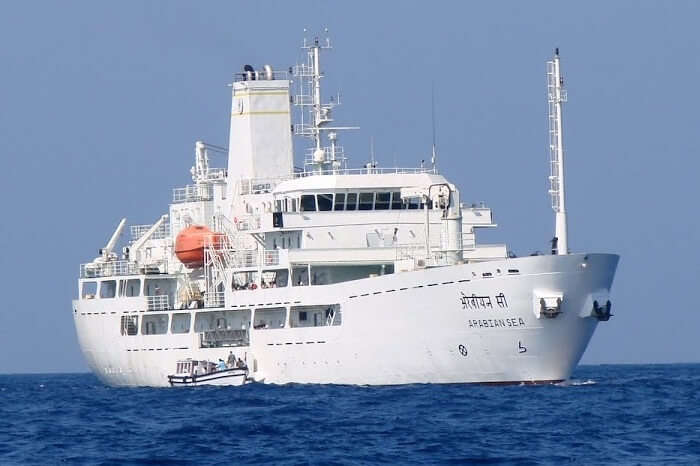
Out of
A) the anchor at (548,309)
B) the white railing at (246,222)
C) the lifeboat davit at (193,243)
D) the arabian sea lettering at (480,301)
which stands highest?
the white railing at (246,222)

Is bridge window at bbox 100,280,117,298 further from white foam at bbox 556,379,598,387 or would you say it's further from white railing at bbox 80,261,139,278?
white foam at bbox 556,379,598,387

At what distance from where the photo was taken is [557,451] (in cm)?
4000

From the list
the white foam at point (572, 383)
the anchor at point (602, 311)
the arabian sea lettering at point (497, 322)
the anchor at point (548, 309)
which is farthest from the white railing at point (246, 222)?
the anchor at point (602, 311)

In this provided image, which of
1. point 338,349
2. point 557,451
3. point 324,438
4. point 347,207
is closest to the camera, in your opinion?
point 557,451

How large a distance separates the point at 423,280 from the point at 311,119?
52.4 ft

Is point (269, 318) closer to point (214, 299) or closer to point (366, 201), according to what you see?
point (214, 299)

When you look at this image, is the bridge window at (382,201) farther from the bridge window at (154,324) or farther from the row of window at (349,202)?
the bridge window at (154,324)

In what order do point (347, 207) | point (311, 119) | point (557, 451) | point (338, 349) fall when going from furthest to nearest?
point (311, 119) < point (347, 207) < point (338, 349) < point (557, 451)

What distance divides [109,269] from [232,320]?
34.7ft

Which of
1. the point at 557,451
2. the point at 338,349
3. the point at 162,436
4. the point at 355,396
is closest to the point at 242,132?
the point at 338,349

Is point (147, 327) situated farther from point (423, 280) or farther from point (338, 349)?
point (423, 280)

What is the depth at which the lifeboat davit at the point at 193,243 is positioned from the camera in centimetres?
6988

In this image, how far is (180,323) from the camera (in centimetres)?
7131

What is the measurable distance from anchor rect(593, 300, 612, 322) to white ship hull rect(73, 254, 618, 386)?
0.63 feet
